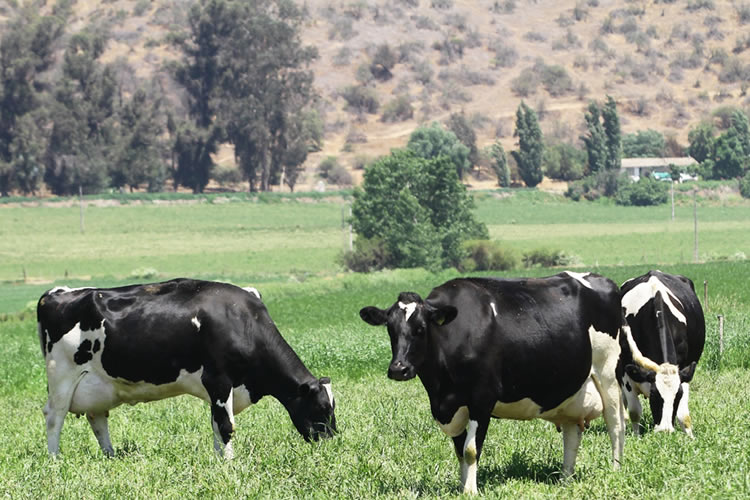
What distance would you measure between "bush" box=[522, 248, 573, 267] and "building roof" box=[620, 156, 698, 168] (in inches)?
2413

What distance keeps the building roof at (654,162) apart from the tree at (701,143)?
1473 millimetres

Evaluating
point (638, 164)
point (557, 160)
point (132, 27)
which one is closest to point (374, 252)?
point (557, 160)

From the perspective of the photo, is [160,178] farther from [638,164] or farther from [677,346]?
[677,346]

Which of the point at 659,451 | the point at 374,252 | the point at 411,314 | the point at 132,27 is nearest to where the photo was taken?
the point at 411,314

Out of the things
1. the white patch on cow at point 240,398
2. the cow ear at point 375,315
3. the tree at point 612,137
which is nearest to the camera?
the cow ear at point 375,315

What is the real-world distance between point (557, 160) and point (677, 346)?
122 meters

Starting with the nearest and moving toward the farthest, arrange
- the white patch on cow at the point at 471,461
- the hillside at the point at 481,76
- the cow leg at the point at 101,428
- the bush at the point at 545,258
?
the white patch on cow at the point at 471,461
the cow leg at the point at 101,428
the bush at the point at 545,258
the hillside at the point at 481,76

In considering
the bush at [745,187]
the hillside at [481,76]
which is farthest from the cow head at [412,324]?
the hillside at [481,76]

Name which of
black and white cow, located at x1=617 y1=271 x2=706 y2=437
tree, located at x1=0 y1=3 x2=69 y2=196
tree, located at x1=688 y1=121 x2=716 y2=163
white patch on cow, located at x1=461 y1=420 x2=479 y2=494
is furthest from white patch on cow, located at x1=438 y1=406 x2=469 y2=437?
tree, located at x1=688 y1=121 x2=716 y2=163

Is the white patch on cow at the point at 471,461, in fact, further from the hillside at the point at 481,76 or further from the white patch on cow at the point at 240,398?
the hillside at the point at 481,76

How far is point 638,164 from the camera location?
14050 centimetres

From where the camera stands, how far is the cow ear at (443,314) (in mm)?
10148

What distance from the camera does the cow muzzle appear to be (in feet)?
32.4

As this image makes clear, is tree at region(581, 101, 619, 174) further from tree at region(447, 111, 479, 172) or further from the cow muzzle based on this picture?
the cow muzzle
